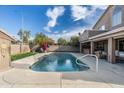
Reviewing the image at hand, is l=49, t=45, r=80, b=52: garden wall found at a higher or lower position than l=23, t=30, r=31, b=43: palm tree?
lower

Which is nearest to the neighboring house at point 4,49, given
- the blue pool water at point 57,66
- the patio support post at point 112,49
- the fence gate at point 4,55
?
the fence gate at point 4,55

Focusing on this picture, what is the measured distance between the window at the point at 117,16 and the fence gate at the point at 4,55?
11597mm

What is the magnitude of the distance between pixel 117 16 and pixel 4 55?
12.6m

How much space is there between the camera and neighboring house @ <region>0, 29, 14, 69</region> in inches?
514

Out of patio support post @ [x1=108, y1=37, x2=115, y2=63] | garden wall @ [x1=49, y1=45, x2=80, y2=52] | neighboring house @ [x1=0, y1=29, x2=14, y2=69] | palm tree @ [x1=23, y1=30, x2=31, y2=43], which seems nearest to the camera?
neighboring house @ [x1=0, y1=29, x2=14, y2=69]

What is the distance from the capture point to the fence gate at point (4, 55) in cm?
1317

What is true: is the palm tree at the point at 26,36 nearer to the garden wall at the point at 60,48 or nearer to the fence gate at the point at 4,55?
the garden wall at the point at 60,48

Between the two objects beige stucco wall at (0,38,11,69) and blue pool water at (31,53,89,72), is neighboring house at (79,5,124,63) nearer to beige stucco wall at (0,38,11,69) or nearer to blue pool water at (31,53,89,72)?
blue pool water at (31,53,89,72)

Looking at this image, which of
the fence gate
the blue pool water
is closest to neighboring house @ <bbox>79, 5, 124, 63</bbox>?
the blue pool water

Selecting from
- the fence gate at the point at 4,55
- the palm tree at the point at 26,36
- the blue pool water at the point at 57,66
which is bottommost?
the blue pool water at the point at 57,66

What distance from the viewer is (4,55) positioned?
13.6 meters

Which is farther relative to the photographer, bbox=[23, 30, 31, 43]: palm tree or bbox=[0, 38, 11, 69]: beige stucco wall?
bbox=[23, 30, 31, 43]: palm tree

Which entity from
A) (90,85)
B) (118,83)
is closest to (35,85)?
(90,85)
